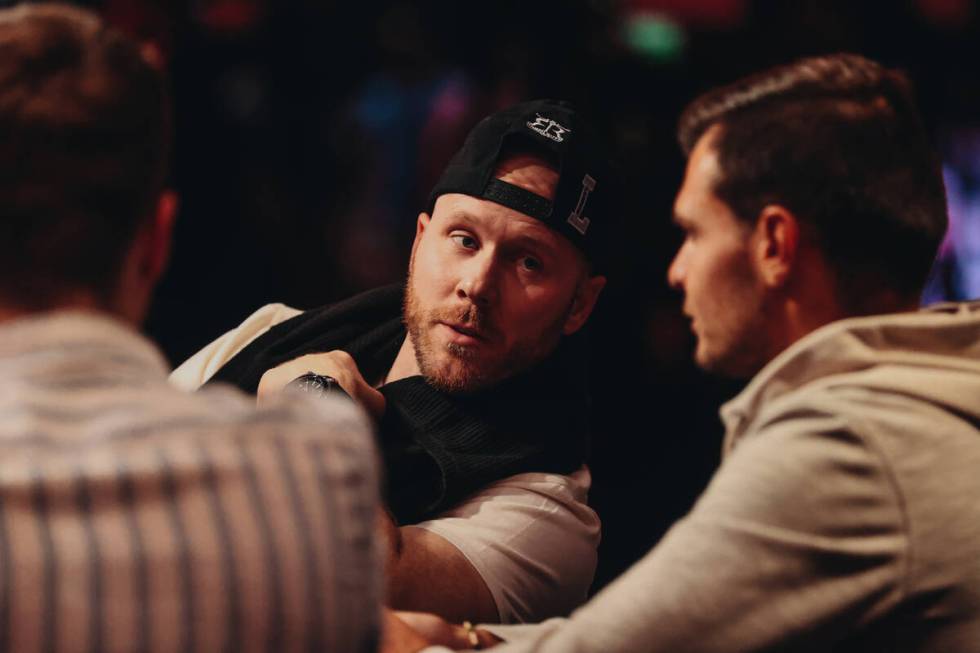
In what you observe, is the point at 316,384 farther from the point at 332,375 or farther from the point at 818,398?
the point at 818,398

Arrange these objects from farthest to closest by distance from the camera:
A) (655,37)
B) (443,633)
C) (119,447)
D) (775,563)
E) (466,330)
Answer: (655,37), (466,330), (443,633), (775,563), (119,447)

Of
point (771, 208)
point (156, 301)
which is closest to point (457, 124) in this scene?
point (156, 301)

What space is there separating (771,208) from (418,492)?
2.93 feet

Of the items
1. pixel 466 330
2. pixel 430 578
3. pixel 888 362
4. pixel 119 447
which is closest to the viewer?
pixel 119 447

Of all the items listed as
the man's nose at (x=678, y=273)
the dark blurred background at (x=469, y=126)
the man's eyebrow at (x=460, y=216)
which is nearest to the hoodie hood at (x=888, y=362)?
the man's nose at (x=678, y=273)

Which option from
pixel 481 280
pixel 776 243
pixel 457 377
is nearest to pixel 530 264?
pixel 481 280

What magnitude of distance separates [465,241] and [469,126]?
7.59 ft

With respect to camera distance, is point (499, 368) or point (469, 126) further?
point (469, 126)

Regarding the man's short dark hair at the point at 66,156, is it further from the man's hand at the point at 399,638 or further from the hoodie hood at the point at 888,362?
the hoodie hood at the point at 888,362

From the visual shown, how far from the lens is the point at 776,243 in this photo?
1720 millimetres

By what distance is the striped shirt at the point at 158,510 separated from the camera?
1074 mm

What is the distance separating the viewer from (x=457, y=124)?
4.73 metres

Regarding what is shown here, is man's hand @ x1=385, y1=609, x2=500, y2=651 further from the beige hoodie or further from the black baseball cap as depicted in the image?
the black baseball cap

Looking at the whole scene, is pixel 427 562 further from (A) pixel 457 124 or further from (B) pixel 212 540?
(A) pixel 457 124
